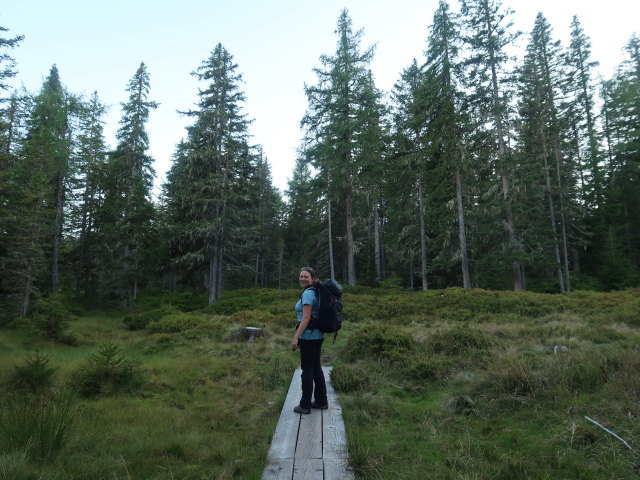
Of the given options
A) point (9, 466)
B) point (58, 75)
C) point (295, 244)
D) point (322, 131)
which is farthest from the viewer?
point (295, 244)

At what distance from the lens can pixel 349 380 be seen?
630 centimetres

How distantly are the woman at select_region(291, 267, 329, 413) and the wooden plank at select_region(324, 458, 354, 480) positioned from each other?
1376 mm

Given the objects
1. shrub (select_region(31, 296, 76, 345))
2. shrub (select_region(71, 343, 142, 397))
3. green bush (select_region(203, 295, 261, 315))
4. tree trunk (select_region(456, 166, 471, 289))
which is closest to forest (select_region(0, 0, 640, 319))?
tree trunk (select_region(456, 166, 471, 289))

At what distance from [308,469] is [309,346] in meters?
1.71

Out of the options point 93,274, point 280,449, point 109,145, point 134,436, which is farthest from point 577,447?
point 109,145

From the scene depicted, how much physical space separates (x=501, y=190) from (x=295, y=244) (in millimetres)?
23704

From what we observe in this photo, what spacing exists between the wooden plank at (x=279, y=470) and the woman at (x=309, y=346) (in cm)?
134

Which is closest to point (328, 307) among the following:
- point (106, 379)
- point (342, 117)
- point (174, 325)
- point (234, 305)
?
point (106, 379)

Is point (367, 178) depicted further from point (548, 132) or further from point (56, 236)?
point (56, 236)

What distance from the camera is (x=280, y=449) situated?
3.74 metres

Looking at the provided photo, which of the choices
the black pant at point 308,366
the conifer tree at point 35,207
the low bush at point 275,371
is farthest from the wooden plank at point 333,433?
the conifer tree at point 35,207

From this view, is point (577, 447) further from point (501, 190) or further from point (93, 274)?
point (93, 274)

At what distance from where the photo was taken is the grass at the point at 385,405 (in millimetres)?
3379

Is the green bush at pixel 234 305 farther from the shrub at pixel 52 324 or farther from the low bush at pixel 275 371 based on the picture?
the low bush at pixel 275 371
